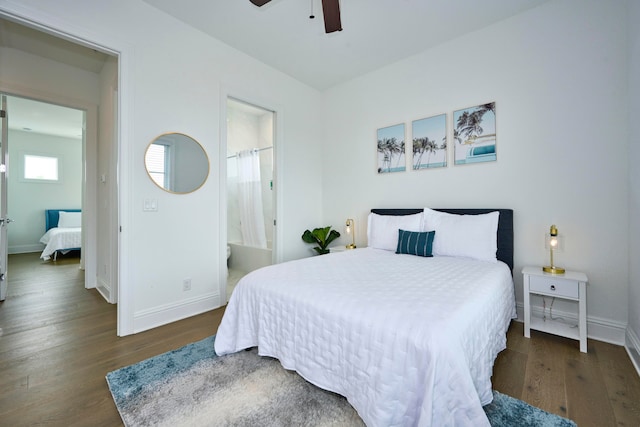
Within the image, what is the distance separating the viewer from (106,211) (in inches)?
130

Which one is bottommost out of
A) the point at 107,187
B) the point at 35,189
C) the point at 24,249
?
the point at 24,249

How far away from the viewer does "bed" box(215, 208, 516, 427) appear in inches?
41.5

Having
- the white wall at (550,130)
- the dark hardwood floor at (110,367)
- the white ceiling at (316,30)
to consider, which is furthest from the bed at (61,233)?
the white wall at (550,130)

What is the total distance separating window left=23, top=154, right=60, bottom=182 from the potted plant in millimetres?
6768

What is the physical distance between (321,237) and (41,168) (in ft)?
23.2

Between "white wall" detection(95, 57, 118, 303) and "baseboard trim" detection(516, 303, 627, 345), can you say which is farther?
"white wall" detection(95, 57, 118, 303)

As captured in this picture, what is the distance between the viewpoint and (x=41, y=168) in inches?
247

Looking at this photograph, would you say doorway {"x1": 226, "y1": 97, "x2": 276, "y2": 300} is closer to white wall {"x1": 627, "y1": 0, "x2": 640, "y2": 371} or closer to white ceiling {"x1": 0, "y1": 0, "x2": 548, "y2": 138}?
white ceiling {"x1": 0, "y1": 0, "x2": 548, "y2": 138}

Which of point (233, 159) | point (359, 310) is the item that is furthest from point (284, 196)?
point (359, 310)

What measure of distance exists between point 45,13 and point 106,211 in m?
2.07

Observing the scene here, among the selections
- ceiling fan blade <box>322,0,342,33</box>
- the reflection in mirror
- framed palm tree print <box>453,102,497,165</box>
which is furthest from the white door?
framed palm tree print <box>453,102,497,165</box>

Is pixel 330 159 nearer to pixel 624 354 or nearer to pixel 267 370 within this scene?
pixel 267 370

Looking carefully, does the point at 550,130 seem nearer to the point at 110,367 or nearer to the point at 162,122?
the point at 162,122

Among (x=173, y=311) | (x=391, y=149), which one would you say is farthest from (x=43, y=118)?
(x=391, y=149)
